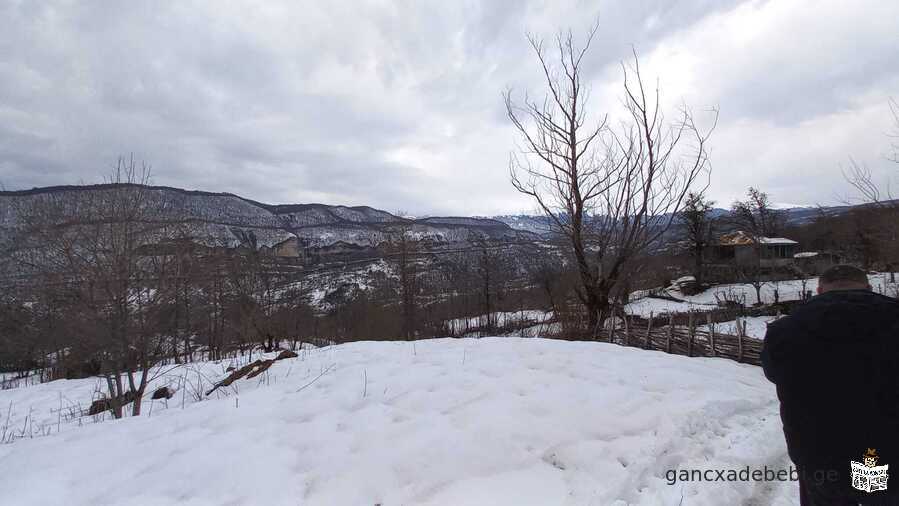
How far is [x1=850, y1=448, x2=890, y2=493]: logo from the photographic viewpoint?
2004mm

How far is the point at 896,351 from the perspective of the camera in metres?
1.95

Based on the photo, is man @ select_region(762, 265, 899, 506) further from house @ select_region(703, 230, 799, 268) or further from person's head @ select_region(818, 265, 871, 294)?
house @ select_region(703, 230, 799, 268)

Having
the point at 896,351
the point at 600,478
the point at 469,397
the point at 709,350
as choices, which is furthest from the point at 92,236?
the point at 709,350

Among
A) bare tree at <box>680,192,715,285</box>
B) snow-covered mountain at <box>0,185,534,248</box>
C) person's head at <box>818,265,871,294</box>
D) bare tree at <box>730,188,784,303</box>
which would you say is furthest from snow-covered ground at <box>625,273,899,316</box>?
person's head at <box>818,265,871,294</box>

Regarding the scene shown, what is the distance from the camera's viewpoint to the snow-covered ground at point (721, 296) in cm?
3048

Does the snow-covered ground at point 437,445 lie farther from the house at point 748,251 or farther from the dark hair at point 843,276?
the house at point 748,251

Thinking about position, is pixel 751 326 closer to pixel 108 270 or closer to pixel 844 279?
pixel 844 279

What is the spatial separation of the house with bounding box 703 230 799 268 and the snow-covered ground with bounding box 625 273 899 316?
5.90 m

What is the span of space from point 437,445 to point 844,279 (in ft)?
10.3

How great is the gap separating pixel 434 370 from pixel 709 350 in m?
7.09

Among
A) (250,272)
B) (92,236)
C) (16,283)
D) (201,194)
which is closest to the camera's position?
(92,236)

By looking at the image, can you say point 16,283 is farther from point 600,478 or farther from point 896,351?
point 896,351

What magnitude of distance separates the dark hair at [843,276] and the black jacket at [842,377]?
14cm

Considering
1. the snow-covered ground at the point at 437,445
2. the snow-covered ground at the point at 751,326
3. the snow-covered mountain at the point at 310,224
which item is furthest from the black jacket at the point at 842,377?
the snow-covered mountain at the point at 310,224
